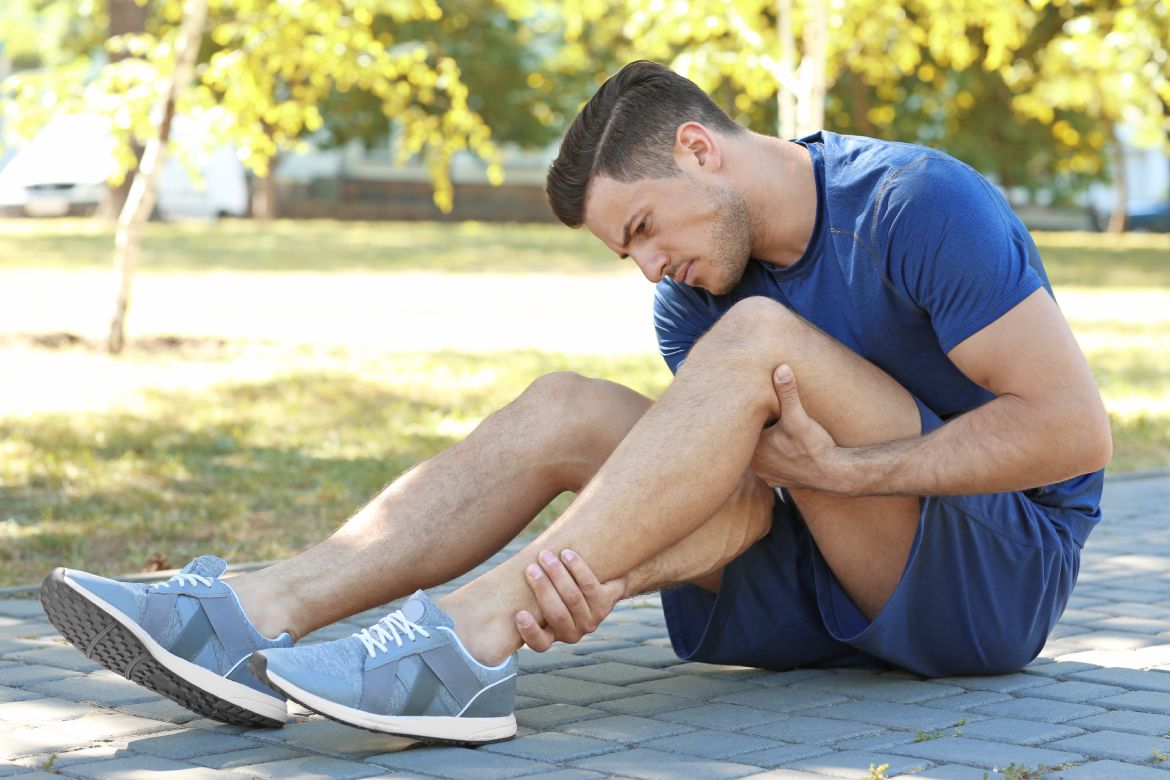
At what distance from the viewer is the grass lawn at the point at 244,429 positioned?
18.2 ft

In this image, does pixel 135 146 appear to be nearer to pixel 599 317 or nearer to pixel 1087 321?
pixel 599 317

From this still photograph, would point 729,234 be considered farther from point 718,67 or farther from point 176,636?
point 718,67

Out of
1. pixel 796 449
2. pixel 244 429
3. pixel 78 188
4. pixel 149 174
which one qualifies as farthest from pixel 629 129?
pixel 78 188

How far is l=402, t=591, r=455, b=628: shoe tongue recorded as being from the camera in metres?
2.89

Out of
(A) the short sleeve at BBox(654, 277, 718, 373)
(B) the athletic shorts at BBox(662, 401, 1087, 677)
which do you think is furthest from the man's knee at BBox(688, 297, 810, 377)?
(A) the short sleeve at BBox(654, 277, 718, 373)

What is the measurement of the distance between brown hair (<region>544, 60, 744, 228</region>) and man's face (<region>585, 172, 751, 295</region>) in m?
0.03

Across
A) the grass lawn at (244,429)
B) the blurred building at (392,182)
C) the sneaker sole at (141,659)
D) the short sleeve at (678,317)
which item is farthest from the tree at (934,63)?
the blurred building at (392,182)

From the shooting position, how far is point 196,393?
884cm

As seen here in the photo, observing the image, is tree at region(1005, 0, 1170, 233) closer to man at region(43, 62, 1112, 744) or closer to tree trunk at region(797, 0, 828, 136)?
tree trunk at region(797, 0, 828, 136)

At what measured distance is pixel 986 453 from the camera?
2973 millimetres

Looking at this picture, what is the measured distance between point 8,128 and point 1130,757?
9.10m

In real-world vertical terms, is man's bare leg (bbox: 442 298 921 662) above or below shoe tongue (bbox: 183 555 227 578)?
above

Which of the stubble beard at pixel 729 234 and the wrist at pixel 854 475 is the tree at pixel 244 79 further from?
the wrist at pixel 854 475

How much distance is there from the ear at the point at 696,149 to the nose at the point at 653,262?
181 millimetres
